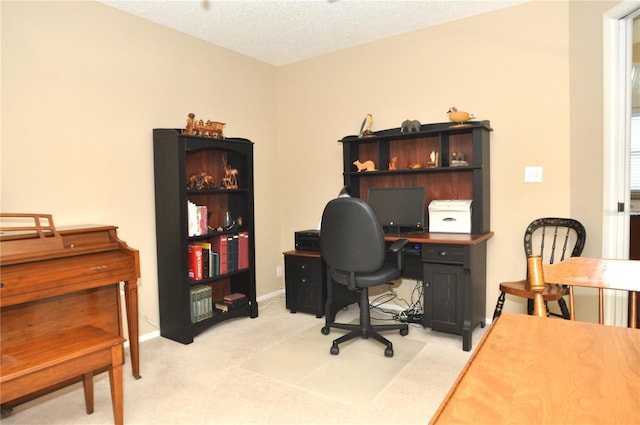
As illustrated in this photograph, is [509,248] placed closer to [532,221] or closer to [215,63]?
[532,221]

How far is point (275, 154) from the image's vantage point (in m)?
4.62

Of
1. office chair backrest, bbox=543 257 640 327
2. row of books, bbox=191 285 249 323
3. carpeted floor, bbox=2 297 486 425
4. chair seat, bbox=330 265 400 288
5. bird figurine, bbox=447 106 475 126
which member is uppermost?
bird figurine, bbox=447 106 475 126

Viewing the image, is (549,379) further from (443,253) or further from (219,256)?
(219,256)

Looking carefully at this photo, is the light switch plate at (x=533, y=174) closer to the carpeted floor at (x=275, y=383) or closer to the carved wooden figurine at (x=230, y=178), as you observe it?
the carpeted floor at (x=275, y=383)

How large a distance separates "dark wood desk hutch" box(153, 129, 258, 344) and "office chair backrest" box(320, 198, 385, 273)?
3.66ft

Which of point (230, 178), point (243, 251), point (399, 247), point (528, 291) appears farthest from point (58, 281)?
point (528, 291)

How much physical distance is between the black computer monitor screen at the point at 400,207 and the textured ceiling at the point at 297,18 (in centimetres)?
143

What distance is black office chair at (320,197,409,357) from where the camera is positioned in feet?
8.95

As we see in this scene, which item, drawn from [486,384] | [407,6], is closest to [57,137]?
[407,6]

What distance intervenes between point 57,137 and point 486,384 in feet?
9.79

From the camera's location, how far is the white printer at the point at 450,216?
10.8 feet

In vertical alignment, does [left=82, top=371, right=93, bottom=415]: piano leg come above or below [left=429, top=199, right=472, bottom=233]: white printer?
below

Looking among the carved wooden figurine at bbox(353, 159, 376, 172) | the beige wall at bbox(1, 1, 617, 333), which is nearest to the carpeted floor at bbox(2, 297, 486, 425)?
the beige wall at bbox(1, 1, 617, 333)

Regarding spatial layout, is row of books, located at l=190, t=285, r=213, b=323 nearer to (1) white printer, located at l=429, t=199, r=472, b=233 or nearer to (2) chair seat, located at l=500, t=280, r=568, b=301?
(1) white printer, located at l=429, t=199, r=472, b=233
